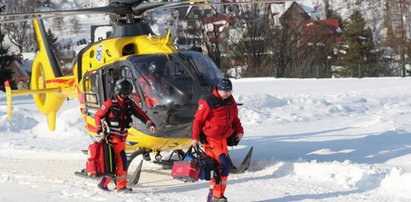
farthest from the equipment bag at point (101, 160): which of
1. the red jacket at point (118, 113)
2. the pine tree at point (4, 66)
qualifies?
the pine tree at point (4, 66)

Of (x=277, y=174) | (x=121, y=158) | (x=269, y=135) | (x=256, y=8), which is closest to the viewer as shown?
(x=121, y=158)

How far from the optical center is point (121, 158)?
757 centimetres

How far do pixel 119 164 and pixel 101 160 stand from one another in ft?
0.87

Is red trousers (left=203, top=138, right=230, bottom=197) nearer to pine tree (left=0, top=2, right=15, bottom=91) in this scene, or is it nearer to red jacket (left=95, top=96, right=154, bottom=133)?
red jacket (left=95, top=96, right=154, bottom=133)

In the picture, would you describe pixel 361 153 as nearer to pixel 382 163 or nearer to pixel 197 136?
pixel 382 163

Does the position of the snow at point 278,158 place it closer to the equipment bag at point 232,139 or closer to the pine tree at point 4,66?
the equipment bag at point 232,139

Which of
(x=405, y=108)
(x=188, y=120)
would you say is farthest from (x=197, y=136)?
(x=405, y=108)

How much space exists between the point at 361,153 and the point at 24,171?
568 cm

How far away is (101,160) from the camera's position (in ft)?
24.3

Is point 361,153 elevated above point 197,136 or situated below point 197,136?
below

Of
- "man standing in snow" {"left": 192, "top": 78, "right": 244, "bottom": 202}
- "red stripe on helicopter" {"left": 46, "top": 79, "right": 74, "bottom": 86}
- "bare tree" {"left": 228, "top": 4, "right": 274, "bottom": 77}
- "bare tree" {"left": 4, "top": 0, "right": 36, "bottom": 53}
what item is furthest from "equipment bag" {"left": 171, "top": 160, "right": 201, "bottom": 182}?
"bare tree" {"left": 4, "top": 0, "right": 36, "bottom": 53}

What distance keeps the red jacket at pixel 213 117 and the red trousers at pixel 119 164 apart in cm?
139

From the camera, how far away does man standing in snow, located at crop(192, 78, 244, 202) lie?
6.57 m

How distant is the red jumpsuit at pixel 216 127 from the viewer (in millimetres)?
6582
